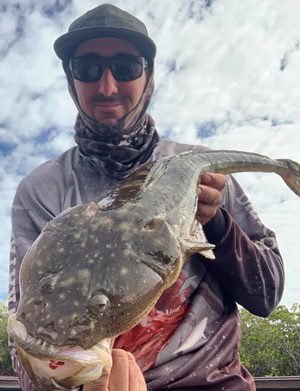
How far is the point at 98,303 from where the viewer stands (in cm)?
210

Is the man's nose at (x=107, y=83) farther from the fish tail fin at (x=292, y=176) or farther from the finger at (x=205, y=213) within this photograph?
the fish tail fin at (x=292, y=176)

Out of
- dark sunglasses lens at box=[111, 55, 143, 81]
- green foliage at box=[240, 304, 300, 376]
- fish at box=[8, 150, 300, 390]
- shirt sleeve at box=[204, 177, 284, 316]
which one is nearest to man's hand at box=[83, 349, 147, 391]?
fish at box=[8, 150, 300, 390]

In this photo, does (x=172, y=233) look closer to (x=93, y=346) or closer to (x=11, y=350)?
(x=93, y=346)

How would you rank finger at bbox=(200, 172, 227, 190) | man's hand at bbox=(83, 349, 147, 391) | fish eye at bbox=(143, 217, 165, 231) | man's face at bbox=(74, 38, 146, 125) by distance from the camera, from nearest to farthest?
1. man's hand at bbox=(83, 349, 147, 391)
2. fish eye at bbox=(143, 217, 165, 231)
3. finger at bbox=(200, 172, 227, 190)
4. man's face at bbox=(74, 38, 146, 125)

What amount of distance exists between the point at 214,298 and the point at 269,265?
496 millimetres

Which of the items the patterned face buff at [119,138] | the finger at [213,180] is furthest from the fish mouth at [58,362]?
the patterned face buff at [119,138]

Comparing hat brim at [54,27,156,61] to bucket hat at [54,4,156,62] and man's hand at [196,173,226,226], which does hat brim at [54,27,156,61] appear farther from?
man's hand at [196,173,226,226]

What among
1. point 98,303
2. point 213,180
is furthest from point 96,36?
point 98,303

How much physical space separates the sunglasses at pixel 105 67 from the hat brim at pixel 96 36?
184 millimetres

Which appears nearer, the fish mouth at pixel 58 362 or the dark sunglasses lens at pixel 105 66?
the fish mouth at pixel 58 362

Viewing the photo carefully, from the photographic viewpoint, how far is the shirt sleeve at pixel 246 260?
3529 mm

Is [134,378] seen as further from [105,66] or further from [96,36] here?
[96,36]

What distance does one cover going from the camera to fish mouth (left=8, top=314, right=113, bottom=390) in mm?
1889

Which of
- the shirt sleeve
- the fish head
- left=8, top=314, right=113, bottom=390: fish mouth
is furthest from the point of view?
the shirt sleeve
